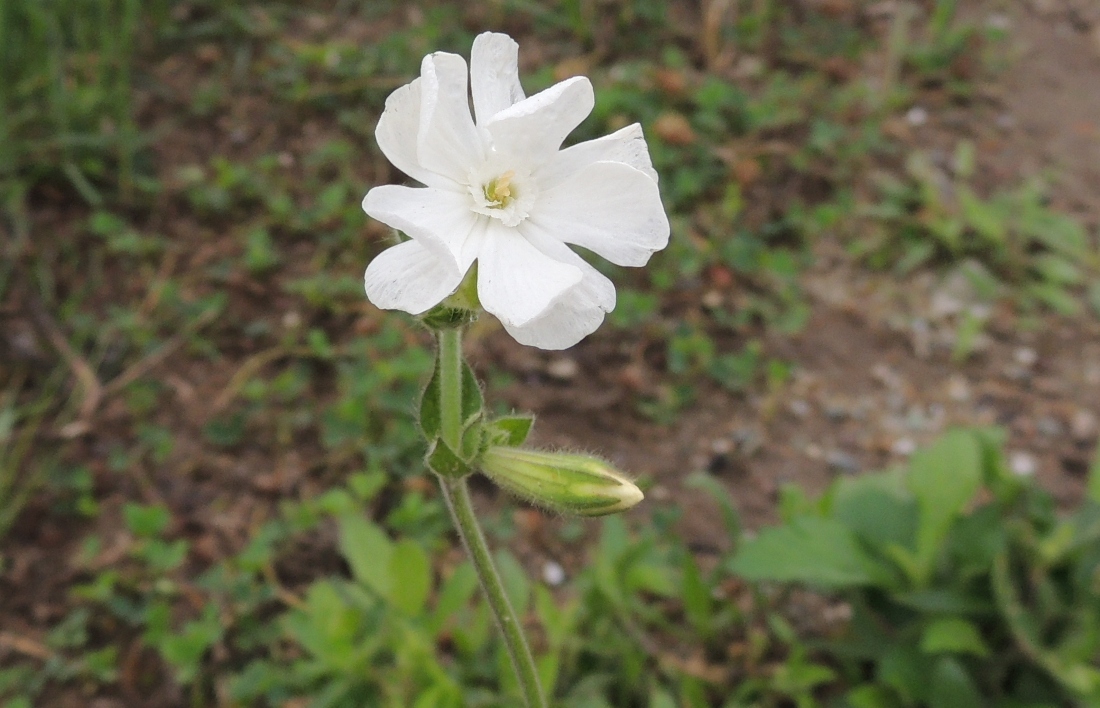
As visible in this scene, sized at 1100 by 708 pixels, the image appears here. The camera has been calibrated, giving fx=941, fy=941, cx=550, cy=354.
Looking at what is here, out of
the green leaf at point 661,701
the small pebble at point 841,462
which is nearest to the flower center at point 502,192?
the green leaf at point 661,701

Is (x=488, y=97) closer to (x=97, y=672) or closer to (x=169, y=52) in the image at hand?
(x=97, y=672)

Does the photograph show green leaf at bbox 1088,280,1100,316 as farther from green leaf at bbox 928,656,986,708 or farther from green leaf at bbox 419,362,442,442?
green leaf at bbox 419,362,442,442

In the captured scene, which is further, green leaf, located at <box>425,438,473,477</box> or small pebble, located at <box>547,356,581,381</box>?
small pebble, located at <box>547,356,581,381</box>

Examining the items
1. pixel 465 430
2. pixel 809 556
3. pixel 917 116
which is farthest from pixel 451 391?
pixel 917 116

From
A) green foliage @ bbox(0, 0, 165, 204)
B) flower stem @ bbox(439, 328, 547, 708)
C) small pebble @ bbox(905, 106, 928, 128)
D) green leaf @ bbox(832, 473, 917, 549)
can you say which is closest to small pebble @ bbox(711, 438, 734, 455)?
green leaf @ bbox(832, 473, 917, 549)

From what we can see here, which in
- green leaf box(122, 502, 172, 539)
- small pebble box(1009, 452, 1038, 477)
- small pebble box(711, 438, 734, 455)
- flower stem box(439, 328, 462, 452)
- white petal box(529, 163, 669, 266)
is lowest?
small pebble box(1009, 452, 1038, 477)

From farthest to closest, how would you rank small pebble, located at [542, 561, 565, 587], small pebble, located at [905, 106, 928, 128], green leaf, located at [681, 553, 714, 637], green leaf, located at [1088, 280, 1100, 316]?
small pebble, located at [905, 106, 928, 128] < green leaf, located at [1088, 280, 1100, 316] < small pebble, located at [542, 561, 565, 587] < green leaf, located at [681, 553, 714, 637]

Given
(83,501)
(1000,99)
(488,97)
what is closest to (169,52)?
(83,501)
